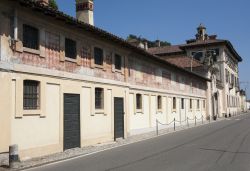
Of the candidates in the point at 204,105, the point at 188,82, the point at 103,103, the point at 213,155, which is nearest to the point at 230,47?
the point at 204,105

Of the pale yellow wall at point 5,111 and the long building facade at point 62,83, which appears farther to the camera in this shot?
the long building facade at point 62,83

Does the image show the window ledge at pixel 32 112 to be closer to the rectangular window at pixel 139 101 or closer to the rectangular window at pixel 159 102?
the rectangular window at pixel 139 101

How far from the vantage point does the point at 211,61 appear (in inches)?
2606

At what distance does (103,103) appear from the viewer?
22422 millimetres

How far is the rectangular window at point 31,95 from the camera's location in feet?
51.3

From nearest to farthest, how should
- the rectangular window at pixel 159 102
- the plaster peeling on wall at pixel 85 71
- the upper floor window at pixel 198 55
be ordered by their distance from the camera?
the plaster peeling on wall at pixel 85 71 → the rectangular window at pixel 159 102 → the upper floor window at pixel 198 55

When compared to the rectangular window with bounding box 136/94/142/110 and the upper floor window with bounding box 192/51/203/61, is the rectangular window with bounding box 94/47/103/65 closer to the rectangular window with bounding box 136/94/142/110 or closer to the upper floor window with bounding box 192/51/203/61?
the rectangular window with bounding box 136/94/142/110

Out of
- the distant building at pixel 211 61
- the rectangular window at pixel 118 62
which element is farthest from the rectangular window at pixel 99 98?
the distant building at pixel 211 61

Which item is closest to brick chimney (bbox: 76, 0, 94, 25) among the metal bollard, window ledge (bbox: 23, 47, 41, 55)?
window ledge (bbox: 23, 47, 41, 55)

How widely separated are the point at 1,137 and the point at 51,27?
18.7 feet

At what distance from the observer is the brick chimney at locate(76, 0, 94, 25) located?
2452 centimetres

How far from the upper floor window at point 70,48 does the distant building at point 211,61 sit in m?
40.0

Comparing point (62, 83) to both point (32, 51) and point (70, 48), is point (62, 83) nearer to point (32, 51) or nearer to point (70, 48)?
point (70, 48)

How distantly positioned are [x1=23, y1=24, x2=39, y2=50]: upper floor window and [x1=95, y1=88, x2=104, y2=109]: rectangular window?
20.3 feet
